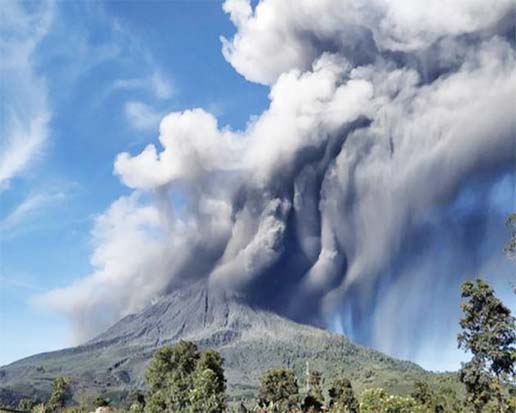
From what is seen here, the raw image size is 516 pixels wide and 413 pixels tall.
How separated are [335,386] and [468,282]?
2272 inches

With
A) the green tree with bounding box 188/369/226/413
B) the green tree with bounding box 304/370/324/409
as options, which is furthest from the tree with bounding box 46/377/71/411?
the green tree with bounding box 304/370/324/409

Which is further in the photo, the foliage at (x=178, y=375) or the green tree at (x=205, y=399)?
the foliage at (x=178, y=375)

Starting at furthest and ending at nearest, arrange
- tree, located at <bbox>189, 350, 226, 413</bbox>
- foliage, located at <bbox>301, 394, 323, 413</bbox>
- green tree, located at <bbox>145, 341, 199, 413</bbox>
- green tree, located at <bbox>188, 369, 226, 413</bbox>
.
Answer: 1. foliage, located at <bbox>301, 394, 323, 413</bbox>
2. green tree, located at <bbox>145, 341, 199, 413</bbox>
3. tree, located at <bbox>189, 350, 226, 413</bbox>
4. green tree, located at <bbox>188, 369, 226, 413</bbox>

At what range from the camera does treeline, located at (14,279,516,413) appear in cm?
6694

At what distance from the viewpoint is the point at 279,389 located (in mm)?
115812

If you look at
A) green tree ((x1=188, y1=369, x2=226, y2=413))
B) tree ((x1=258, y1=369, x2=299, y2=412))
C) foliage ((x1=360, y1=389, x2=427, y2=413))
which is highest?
tree ((x1=258, y1=369, x2=299, y2=412))

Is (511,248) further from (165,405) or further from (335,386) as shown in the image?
(335,386)

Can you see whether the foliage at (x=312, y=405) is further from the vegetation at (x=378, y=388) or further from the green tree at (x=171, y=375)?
the green tree at (x=171, y=375)

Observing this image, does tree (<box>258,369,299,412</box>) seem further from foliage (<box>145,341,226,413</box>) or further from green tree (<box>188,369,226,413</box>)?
green tree (<box>188,369,226,413</box>)

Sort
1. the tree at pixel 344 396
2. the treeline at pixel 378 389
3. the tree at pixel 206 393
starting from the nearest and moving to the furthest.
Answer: the treeline at pixel 378 389 → the tree at pixel 206 393 → the tree at pixel 344 396

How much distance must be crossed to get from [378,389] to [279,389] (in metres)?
45.0

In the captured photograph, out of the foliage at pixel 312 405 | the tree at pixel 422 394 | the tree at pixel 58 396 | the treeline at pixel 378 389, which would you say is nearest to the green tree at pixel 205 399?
the treeline at pixel 378 389

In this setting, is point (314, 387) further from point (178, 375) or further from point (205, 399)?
point (205, 399)

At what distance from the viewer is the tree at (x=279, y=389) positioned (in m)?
114
